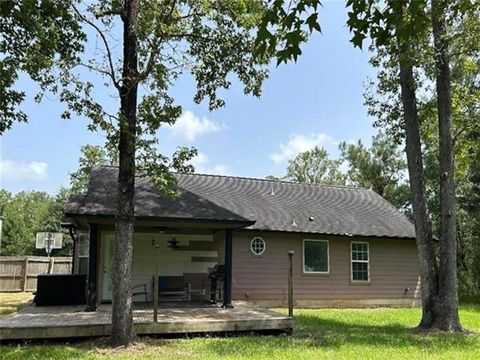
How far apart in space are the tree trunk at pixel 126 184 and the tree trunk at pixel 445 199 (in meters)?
6.33

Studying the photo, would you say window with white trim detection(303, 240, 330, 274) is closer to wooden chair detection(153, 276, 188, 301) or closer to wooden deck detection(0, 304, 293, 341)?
wooden chair detection(153, 276, 188, 301)

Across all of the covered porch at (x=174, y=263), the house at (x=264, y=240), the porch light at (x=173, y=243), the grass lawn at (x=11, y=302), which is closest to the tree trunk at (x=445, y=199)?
the house at (x=264, y=240)

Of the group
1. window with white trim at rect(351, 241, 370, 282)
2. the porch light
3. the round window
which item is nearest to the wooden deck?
the porch light

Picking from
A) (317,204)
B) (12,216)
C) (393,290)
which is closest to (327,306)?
(393,290)

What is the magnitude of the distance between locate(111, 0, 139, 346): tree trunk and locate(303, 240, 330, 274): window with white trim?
7.77 m

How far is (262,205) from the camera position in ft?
52.3

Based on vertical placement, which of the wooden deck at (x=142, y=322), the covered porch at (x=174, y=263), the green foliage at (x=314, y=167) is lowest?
the wooden deck at (x=142, y=322)

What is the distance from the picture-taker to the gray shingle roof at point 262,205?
37.5 ft

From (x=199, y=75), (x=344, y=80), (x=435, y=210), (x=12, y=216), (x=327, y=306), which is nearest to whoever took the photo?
(x=199, y=75)

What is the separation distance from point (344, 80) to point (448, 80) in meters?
3.48

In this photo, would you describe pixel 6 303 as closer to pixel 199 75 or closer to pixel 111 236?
pixel 111 236

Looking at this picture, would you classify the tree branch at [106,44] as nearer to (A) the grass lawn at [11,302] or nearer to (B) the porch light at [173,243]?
(B) the porch light at [173,243]

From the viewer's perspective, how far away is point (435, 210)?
21891mm

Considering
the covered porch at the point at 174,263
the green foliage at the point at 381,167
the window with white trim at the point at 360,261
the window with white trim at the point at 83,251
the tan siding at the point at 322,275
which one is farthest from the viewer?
the green foliage at the point at 381,167
